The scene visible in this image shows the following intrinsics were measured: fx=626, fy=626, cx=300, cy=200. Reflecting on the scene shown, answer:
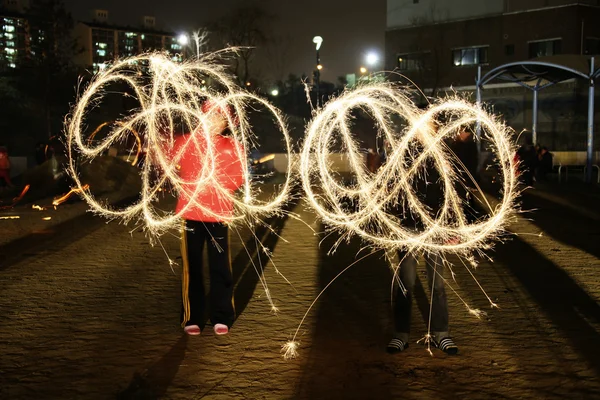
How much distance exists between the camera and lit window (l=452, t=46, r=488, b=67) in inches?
1781

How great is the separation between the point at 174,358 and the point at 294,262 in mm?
4241

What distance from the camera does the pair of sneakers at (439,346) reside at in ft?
16.7

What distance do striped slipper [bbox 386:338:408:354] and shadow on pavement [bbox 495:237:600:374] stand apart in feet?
4.66

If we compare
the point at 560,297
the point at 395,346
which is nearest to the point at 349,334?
the point at 395,346

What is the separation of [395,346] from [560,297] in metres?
2.75

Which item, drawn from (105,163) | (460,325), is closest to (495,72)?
(105,163)

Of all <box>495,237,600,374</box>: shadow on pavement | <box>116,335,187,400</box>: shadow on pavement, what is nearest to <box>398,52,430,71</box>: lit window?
<box>495,237,600,374</box>: shadow on pavement

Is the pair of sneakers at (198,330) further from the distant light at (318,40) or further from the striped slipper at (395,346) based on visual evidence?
the distant light at (318,40)

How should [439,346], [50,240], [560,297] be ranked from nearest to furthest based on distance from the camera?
[439,346] → [560,297] → [50,240]

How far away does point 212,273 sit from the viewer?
5.81 m

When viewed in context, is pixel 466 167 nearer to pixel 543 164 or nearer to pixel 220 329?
pixel 220 329

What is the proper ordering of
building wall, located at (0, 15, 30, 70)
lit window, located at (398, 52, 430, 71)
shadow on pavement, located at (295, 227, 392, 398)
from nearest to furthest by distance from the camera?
shadow on pavement, located at (295, 227, 392, 398)
lit window, located at (398, 52, 430, 71)
building wall, located at (0, 15, 30, 70)

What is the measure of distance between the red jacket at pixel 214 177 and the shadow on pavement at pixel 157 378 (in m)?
1.18

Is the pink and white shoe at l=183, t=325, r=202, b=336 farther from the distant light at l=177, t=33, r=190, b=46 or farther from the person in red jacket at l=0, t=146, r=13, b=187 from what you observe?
the person in red jacket at l=0, t=146, r=13, b=187
